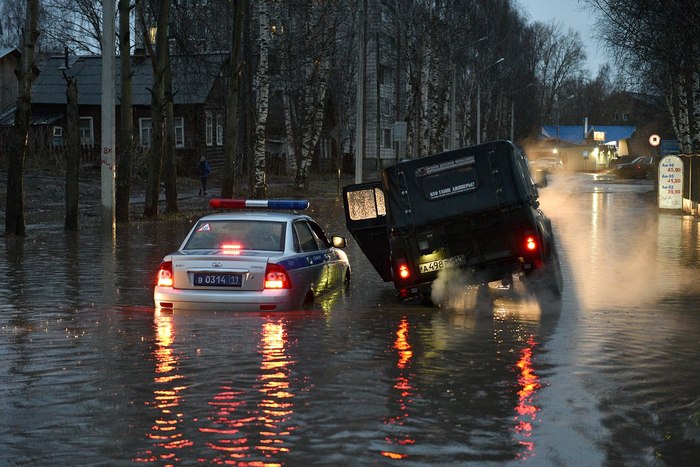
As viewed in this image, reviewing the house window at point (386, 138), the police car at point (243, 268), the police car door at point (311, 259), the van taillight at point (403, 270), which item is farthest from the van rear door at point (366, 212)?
the house window at point (386, 138)

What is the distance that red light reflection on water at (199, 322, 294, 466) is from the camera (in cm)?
664

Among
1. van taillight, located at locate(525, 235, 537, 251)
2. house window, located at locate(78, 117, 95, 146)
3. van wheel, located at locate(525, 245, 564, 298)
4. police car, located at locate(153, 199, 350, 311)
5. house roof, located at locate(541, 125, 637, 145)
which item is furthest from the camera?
house roof, located at locate(541, 125, 637, 145)

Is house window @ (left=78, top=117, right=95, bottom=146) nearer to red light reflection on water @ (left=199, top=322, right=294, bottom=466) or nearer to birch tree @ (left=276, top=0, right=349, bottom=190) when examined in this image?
birch tree @ (left=276, top=0, right=349, bottom=190)

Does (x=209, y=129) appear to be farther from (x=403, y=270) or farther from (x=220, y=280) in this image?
(x=220, y=280)

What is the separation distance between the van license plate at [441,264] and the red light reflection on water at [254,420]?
421cm

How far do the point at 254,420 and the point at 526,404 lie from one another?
73.0 inches

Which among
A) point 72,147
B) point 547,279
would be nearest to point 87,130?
point 72,147

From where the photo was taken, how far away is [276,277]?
12258mm

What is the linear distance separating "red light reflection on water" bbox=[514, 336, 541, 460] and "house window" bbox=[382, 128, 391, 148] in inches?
3127

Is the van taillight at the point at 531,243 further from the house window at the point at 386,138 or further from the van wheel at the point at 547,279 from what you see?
the house window at the point at 386,138

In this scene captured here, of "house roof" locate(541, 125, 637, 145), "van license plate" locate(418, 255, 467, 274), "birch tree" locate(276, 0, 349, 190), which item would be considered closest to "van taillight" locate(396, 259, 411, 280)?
"van license plate" locate(418, 255, 467, 274)

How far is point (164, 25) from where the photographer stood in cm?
3086

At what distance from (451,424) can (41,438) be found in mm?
2487

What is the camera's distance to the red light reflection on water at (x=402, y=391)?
688cm
